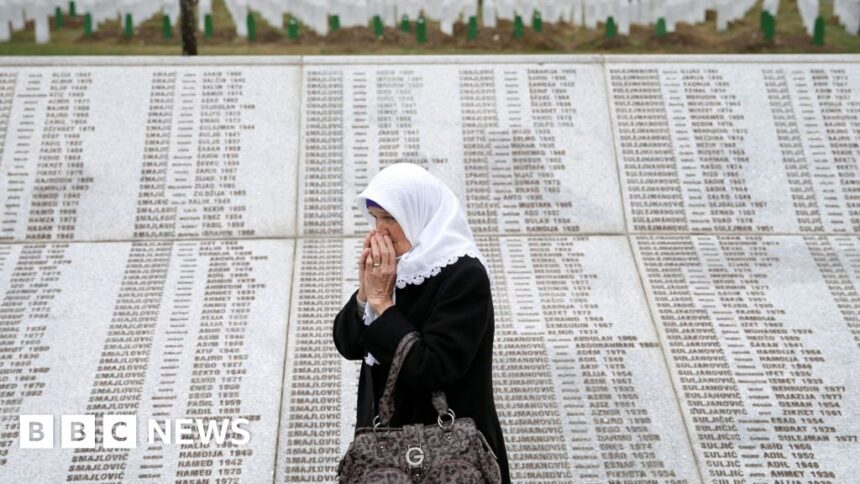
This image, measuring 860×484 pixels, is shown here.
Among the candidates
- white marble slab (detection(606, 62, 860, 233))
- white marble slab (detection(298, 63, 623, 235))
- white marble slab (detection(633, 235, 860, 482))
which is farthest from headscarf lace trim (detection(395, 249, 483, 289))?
white marble slab (detection(606, 62, 860, 233))

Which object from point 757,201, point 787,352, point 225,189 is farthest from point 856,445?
point 225,189

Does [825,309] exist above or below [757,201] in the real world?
below

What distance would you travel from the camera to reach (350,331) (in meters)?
3.58

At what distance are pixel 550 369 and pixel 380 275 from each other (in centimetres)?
290

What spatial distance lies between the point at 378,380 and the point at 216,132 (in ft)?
15.2

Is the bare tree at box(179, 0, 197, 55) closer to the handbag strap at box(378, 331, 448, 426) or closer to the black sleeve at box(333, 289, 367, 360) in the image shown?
the black sleeve at box(333, 289, 367, 360)

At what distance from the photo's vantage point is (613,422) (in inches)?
226

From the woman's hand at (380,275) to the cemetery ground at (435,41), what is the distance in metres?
6.28

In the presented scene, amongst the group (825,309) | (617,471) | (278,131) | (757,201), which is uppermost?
(278,131)

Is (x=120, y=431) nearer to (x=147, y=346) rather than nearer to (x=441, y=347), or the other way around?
(x=147, y=346)

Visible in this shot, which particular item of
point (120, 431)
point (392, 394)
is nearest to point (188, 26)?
point (120, 431)

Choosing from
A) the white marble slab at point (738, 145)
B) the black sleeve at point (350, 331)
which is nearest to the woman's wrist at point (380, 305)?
the black sleeve at point (350, 331)

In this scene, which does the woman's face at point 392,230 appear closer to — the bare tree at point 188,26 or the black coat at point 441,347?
the black coat at point 441,347

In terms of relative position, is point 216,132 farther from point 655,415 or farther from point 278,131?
point 655,415
